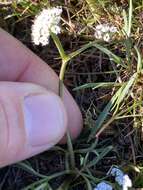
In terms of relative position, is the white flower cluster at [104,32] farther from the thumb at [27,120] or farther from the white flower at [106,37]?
the thumb at [27,120]

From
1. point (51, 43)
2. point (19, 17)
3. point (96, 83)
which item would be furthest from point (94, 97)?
point (19, 17)

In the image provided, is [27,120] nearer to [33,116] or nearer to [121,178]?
[33,116]

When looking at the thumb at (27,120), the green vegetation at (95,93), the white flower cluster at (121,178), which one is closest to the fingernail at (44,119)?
the thumb at (27,120)

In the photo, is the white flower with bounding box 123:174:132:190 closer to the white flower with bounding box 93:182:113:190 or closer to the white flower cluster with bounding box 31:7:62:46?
the white flower with bounding box 93:182:113:190

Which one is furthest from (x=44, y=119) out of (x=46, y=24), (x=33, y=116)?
(x=46, y=24)

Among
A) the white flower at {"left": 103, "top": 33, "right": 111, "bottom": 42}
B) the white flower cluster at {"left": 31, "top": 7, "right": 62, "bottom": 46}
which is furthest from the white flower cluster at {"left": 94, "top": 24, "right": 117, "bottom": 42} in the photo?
the white flower cluster at {"left": 31, "top": 7, "right": 62, "bottom": 46}

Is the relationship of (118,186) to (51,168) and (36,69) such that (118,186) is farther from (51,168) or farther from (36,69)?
(36,69)
